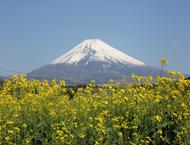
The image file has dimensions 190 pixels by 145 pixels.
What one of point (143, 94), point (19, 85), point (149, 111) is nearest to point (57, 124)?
point (149, 111)

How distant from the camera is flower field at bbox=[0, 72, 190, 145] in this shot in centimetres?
789

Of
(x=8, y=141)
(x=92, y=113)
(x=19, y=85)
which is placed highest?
(x=19, y=85)

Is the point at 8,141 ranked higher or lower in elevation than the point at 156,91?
lower

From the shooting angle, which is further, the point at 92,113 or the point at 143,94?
the point at 143,94

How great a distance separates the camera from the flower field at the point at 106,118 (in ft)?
25.9

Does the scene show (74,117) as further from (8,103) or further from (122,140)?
(8,103)

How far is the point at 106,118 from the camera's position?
8438 millimetres

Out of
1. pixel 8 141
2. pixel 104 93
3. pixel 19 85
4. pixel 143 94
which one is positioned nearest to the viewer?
pixel 8 141

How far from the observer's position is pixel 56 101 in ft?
32.4

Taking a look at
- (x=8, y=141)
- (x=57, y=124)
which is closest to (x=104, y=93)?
(x=57, y=124)

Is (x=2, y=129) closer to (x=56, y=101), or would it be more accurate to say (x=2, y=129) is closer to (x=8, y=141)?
(x=8, y=141)

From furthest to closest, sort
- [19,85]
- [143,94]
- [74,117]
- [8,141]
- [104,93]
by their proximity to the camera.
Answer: [19,85] < [104,93] < [143,94] < [74,117] < [8,141]

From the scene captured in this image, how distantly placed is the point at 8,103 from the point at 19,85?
7.04 ft

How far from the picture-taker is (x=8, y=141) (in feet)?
25.4
